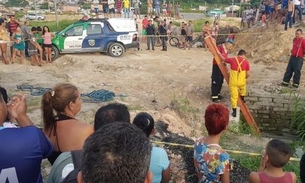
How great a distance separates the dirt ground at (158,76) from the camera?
869cm

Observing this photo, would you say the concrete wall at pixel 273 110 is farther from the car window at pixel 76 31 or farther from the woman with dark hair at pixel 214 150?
the car window at pixel 76 31

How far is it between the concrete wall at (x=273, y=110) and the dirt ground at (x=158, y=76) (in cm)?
41

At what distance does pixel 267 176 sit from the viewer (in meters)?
3.28

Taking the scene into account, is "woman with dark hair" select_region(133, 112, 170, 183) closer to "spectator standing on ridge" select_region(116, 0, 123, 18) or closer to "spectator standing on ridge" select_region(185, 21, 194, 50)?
"spectator standing on ridge" select_region(185, 21, 194, 50)

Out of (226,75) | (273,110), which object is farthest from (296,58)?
(226,75)

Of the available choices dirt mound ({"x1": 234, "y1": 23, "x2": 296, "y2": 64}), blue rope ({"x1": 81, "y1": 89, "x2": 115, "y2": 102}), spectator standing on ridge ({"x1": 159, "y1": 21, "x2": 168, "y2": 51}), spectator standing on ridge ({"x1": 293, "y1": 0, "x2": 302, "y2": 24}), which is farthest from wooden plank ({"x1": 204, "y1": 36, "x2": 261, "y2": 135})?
spectator standing on ridge ({"x1": 159, "y1": 21, "x2": 168, "y2": 51})

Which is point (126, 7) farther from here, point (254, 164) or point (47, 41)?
point (254, 164)

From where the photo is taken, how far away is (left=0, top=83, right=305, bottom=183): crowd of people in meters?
1.66

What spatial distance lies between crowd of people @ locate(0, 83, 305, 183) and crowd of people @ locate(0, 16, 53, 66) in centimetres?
1092

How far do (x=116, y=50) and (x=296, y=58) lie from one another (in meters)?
8.23

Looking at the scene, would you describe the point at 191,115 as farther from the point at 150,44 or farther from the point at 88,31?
the point at 150,44

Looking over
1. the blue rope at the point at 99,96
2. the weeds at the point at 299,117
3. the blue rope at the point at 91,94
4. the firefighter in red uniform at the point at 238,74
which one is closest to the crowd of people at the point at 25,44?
the blue rope at the point at 91,94

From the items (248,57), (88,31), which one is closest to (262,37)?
(248,57)

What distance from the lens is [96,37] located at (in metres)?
16.2
